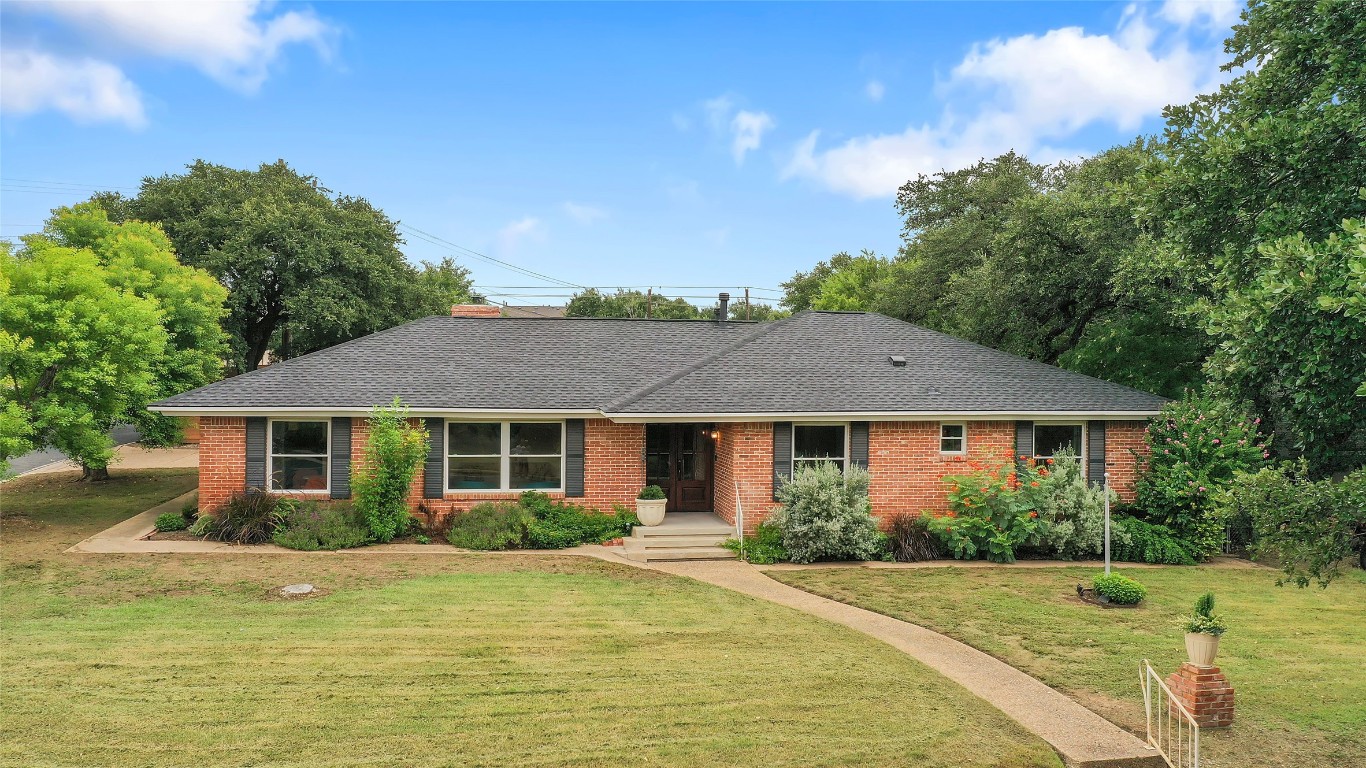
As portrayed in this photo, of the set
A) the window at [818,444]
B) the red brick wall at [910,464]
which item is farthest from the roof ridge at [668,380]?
the red brick wall at [910,464]

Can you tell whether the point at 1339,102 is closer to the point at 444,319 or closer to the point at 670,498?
the point at 670,498

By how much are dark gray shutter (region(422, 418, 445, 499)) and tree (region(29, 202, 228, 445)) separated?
271 inches

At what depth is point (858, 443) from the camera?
658 inches

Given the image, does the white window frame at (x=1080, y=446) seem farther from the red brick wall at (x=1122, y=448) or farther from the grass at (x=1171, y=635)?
the grass at (x=1171, y=635)

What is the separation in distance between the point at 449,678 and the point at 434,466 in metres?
8.76

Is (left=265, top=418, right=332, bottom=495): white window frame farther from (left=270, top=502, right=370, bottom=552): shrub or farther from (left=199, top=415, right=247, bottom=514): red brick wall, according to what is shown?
(left=270, top=502, right=370, bottom=552): shrub

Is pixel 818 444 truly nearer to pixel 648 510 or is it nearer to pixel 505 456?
pixel 648 510

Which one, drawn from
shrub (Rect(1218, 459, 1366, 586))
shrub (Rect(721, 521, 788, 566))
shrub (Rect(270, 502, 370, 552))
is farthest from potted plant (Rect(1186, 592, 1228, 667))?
shrub (Rect(270, 502, 370, 552))

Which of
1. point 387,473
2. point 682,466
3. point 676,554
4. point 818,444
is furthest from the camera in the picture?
point 682,466

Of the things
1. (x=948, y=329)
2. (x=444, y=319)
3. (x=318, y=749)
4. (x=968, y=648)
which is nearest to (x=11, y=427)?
(x=444, y=319)

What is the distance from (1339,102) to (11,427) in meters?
21.4

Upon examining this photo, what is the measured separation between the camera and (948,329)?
100 feet

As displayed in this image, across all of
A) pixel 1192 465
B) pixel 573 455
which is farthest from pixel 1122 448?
pixel 573 455

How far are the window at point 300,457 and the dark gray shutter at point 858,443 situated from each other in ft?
35.9
